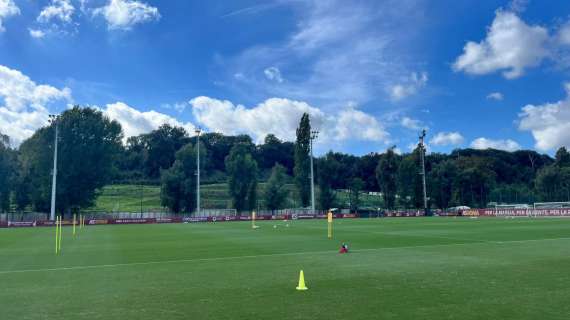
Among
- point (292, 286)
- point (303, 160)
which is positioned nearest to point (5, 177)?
point (303, 160)

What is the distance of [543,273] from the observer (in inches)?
502

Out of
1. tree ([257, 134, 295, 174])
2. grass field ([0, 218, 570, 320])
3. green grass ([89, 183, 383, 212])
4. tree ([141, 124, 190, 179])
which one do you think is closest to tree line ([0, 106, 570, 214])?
green grass ([89, 183, 383, 212])

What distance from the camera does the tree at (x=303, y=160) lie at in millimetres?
93750

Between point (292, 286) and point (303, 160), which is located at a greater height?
point (303, 160)

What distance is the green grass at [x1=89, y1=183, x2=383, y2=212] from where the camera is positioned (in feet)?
357

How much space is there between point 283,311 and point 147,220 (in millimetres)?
67384

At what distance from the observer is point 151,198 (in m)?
122

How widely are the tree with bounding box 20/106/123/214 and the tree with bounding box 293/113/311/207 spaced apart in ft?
116

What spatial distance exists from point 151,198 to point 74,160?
45.1 meters

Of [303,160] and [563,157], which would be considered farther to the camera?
[563,157]

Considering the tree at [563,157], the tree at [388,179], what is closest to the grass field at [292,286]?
the tree at [388,179]

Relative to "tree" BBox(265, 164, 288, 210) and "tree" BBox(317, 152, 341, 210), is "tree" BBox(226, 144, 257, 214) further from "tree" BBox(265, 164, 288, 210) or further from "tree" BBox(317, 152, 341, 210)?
"tree" BBox(317, 152, 341, 210)

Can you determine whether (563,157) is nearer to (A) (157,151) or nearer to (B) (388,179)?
(B) (388,179)

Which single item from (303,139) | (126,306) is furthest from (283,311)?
(303,139)
